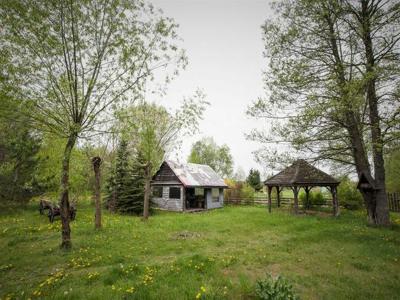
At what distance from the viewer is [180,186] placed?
23703mm

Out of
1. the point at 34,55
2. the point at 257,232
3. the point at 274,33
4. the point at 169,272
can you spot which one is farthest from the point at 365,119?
the point at 34,55

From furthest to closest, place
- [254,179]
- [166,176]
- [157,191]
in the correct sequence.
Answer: [254,179] → [157,191] → [166,176]

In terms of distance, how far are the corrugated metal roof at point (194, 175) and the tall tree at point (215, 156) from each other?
2877 centimetres

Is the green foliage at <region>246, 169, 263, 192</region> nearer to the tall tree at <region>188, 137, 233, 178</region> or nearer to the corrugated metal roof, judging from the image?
the tall tree at <region>188, 137, 233, 178</region>

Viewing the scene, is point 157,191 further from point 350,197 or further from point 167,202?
point 350,197

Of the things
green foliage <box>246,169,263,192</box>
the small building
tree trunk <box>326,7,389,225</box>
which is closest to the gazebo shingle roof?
tree trunk <box>326,7,389,225</box>

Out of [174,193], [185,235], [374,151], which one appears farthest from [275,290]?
[174,193]

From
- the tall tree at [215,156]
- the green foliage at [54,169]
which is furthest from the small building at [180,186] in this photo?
the tall tree at [215,156]

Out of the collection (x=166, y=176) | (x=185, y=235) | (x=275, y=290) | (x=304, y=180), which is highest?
(x=166, y=176)

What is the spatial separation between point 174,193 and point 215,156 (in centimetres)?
3671

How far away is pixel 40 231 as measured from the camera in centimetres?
1214

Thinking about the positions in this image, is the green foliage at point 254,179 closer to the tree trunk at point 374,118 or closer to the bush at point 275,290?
the tree trunk at point 374,118

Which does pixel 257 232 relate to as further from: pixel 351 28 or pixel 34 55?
pixel 34 55

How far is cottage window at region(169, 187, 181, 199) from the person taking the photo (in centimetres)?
2386
